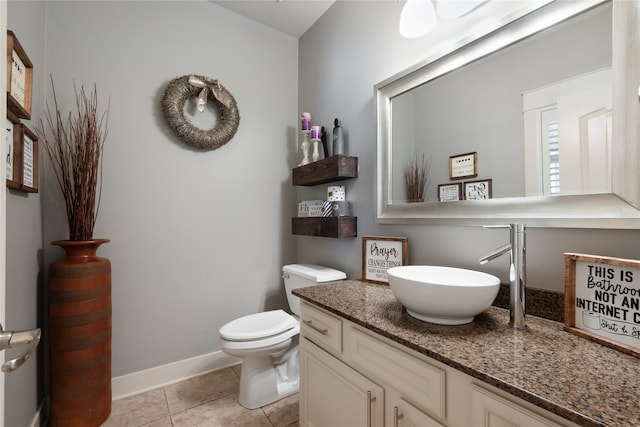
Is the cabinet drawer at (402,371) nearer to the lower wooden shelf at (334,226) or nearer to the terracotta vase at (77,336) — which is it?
the lower wooden shelf at (334,226)

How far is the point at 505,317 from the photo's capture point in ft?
3.34

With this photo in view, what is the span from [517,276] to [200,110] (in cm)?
200

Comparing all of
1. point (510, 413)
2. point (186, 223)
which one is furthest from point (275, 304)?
point (510, 413)

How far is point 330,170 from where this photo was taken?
1839 millimetres

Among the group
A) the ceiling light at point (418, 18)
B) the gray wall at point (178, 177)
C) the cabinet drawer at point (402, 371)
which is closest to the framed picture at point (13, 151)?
the gray wall at point (178, 177)

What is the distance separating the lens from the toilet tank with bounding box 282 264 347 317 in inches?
71.1

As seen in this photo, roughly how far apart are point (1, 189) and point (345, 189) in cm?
161

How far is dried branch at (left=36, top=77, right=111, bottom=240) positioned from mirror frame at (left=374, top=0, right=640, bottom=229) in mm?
1598

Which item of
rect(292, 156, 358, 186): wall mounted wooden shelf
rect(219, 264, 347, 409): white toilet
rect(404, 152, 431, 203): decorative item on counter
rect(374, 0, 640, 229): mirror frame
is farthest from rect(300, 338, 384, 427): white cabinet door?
rect(292, 156, 358, 186): wall mounted wooden shelf

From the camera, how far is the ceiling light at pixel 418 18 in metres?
1.30

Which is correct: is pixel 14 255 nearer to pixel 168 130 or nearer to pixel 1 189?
pixel 1 189

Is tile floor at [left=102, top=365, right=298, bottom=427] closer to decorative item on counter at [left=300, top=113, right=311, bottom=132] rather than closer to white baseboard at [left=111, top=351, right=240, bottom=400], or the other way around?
white baseboard at [left=111, top=351, right=240, bottom=400]

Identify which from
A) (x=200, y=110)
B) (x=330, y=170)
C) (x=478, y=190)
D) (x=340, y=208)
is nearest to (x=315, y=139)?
(x=330, y=170)

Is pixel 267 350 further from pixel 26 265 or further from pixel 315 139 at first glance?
pixel 315 139
